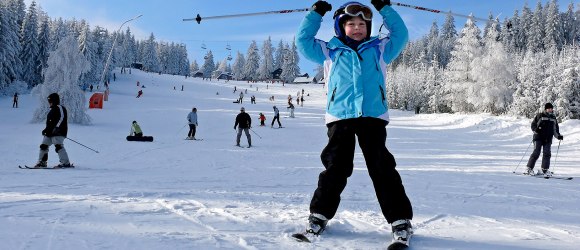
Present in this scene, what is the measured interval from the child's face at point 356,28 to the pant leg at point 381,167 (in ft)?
2.51

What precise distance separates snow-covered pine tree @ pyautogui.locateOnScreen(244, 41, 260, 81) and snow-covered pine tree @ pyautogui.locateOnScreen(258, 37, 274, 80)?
1.73 metres

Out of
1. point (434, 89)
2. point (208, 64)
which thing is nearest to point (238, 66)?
point (208, 64)

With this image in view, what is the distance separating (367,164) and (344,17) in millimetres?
1310

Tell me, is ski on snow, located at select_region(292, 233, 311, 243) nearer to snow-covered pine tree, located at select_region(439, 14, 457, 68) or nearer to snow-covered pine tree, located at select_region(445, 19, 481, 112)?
snow-covered pine tree, located at select_region(445, 19, 481, 112)

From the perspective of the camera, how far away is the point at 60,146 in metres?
8.32

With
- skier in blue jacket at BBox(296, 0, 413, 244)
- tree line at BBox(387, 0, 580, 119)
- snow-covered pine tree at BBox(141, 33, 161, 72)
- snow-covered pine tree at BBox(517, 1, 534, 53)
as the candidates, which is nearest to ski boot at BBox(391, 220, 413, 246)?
skier in blue jacket at BBox(296, 0, 413, 244)

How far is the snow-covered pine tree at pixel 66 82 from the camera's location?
26.5 meters

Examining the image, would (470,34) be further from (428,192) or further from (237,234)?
(237,234)

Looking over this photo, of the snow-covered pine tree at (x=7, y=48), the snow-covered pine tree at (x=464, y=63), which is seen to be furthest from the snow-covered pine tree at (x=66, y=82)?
the snow-covered pine tree at (x=464, y=63)

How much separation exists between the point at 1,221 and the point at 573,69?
132ft

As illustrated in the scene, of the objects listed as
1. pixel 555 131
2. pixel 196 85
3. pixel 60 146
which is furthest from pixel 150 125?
pixel 196 85

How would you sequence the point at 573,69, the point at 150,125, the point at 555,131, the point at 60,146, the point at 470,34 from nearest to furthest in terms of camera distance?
the point at 60,146 → the point at 555,131 → the point at 150,125 → the point at 573,69 → the point at 470,34

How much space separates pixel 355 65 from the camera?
10.7ft

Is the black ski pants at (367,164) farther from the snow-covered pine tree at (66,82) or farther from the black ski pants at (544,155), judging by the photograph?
the snow-covered pine tree at (66,82)
